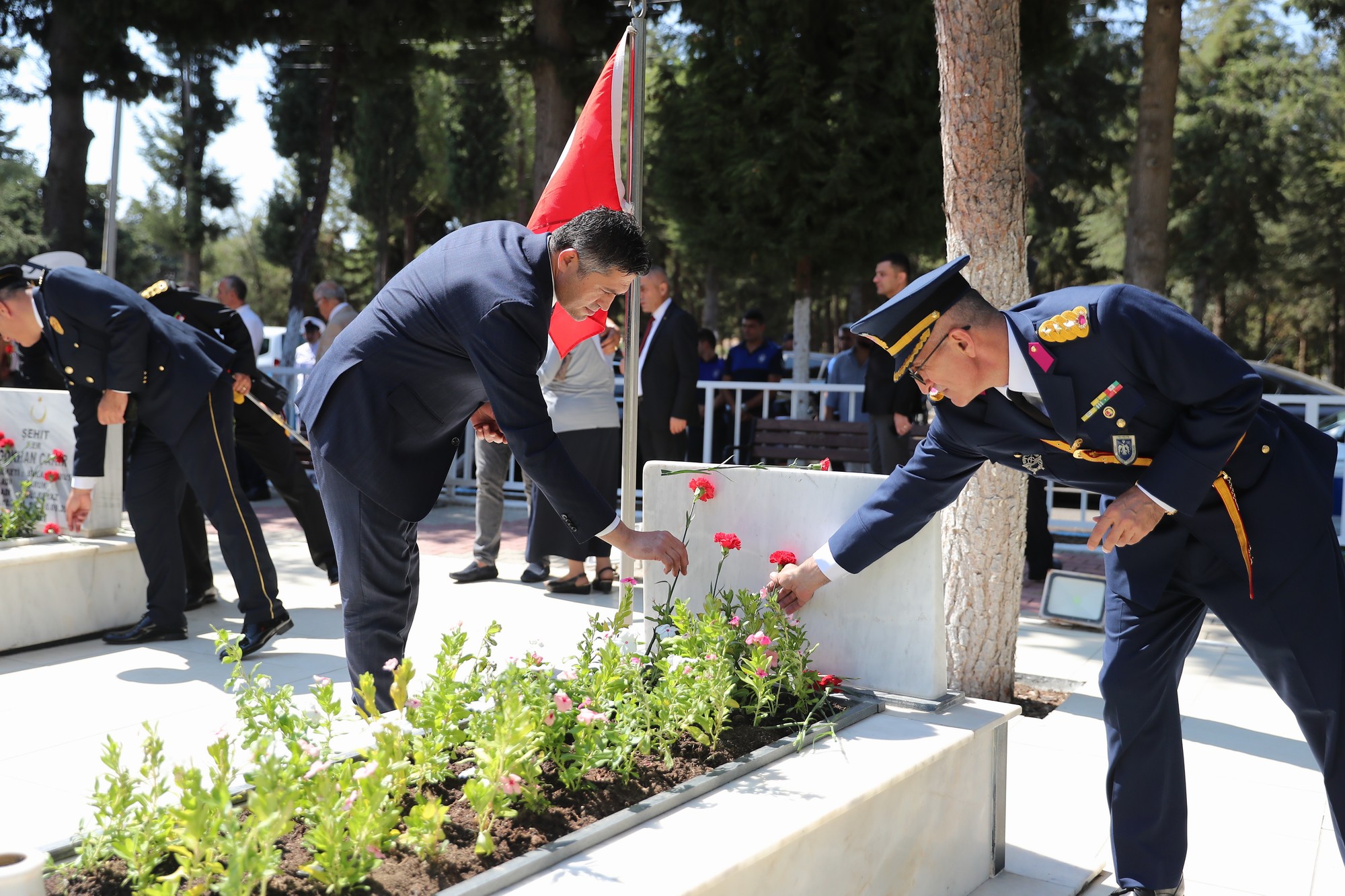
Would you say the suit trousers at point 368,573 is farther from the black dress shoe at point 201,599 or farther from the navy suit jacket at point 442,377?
the black dress shoe at point 201,599

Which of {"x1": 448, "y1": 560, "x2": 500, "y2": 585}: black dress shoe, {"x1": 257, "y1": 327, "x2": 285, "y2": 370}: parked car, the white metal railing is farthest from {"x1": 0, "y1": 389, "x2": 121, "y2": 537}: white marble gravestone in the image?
{"x1": 257, "y1": 327, "x2": 285, "y2": 370}: parked car

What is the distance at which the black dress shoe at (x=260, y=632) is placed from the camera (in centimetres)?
534

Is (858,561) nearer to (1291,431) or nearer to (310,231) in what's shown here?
(1291,431)

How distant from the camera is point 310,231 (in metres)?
18.1

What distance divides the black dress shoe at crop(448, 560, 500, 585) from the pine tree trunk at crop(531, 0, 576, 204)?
6.20m

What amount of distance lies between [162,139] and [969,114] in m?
30.7

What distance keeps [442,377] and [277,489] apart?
3930 millimetres

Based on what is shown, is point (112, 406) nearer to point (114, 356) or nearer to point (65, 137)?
point (114, 356)

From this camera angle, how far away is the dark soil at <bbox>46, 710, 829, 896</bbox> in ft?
6.60

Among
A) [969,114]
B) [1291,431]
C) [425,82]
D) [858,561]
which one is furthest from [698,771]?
[425,82]

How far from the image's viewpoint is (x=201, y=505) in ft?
18.1

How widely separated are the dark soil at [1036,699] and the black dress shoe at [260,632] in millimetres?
3543

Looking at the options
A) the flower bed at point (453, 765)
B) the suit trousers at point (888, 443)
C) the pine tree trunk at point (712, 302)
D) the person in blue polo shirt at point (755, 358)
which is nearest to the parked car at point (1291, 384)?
the person in blue polo shirt at point (755, 358)

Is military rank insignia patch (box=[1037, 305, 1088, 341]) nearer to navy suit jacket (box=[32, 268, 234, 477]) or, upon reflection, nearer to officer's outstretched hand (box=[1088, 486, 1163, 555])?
officer's outstretched hand (box=[1088, 486, 1163, 555])
